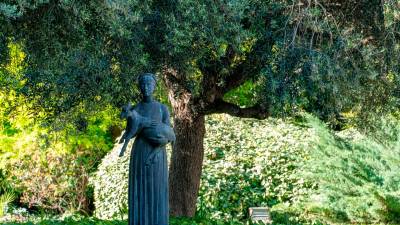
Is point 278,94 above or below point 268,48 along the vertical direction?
below

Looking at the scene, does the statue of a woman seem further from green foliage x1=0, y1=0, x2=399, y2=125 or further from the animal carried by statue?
green foliage x1=0, y1=0, x2=399, y2=125

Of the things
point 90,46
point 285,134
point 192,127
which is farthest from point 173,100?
point 285,134

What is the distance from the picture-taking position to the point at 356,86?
781 centimetres

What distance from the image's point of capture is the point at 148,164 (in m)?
5.91

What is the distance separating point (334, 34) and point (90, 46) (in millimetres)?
2877

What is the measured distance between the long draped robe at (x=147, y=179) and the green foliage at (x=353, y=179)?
17.0 feet

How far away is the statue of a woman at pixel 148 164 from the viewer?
5918mm

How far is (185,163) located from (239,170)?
11.9 feet

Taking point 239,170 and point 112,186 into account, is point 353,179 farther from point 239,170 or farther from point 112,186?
point 112,186

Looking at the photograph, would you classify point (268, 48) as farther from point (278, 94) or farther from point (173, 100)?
point (173, 100)

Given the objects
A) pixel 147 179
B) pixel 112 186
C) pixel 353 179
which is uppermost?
pixel 147 179

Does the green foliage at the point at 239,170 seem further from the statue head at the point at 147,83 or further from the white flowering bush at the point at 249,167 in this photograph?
the statue head at the point at 147,83

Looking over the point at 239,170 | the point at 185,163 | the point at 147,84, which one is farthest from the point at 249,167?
the point at 147,84

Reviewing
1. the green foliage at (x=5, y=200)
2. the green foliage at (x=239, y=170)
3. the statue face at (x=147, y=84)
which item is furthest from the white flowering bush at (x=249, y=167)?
the statue face at (x=147, y=84)
